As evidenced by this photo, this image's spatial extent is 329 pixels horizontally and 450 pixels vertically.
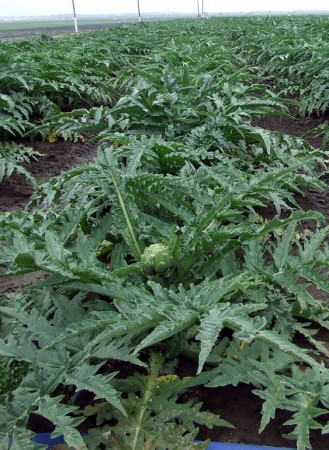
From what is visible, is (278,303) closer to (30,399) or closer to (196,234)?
(196,234)

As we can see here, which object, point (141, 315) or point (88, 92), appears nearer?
point (141, 315)

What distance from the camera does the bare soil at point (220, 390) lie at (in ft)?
5.33

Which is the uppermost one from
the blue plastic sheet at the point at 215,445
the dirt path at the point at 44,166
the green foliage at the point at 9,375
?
the green foliage at the point at 9,375

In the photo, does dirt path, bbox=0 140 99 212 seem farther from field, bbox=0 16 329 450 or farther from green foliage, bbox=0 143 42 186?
field, bbox=0 16 329 450

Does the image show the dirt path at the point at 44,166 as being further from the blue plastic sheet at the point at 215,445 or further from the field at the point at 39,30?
the field at the point at 39,30

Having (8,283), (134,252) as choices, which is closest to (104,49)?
(8,283)

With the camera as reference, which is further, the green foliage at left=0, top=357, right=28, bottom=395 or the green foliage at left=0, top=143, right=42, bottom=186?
the green foliage at left=0, top=143, right=42, bottom=186

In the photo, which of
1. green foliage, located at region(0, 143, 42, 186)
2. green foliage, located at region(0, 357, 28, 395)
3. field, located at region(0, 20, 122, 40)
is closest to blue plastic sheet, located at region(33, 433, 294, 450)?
green foliage, located at region(0, 357, 28, 395)

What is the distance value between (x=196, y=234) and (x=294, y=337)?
0.58 meters

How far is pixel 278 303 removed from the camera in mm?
1970

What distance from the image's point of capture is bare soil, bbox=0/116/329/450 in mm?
1626

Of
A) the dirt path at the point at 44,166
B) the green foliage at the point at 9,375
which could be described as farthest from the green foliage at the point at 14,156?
the green foliage at the point at 9,375

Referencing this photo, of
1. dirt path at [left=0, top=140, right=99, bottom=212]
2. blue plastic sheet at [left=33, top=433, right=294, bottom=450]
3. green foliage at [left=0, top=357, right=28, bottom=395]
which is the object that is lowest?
dirt path at [left=0, top=140, right=99, bottom=212]

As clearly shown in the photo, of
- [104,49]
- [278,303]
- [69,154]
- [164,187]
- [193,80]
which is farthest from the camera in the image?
[104,49]
